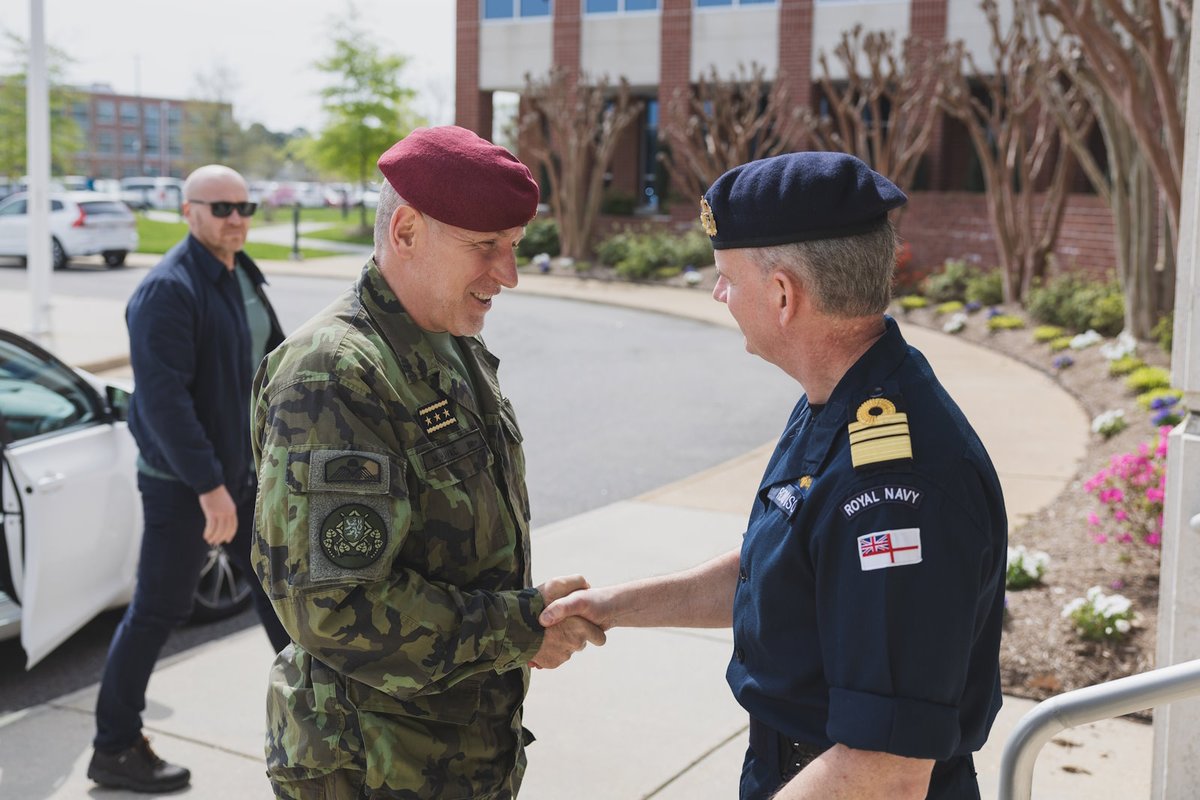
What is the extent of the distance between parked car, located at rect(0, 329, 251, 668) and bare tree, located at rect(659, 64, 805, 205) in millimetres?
20952

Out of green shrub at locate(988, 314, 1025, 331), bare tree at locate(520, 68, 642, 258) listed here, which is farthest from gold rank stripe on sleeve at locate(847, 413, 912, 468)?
bare tree at locate(520, 68, 642, 258)

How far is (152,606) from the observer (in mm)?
4137

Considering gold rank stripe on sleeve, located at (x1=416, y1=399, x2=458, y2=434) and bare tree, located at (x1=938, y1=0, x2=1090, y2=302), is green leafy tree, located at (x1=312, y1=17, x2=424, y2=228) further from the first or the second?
gold rank stripe on sleeve, located at (x1=416, y1=399, x2=458, y2=434)

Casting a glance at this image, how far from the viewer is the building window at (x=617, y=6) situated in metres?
32.6

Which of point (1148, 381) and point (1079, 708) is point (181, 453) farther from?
point (1148, 381)

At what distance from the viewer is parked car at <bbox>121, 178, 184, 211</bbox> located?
5759 centimetres

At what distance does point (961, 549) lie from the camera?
5.78 ft

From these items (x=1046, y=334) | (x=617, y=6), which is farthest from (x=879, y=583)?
(x=617, y=6)

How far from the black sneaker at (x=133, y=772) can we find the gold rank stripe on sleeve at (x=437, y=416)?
2.44m

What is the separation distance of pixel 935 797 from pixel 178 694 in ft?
12.1

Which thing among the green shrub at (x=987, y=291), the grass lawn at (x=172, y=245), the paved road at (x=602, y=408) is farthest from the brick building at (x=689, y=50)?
the paved road at (x=602, y=408)

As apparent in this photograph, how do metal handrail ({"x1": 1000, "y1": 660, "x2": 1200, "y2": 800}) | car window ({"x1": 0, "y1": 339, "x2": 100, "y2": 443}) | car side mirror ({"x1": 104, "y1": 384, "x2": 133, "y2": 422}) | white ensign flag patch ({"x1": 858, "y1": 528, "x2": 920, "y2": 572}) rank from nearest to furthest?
white ensign flag patch ({"x1": 858, "y1": 528, "x2": 920, "y2": 572}), metal handrail ({"x1": 1000, "y1": 660, "x2": 1200, "y2": 800}), car window ({"x1": 0, "y1": 339, "x2": 100, "y2": 443}), car side mirror ({"x1": 104, "y1": 384, "x2": 133, "y2": 422})

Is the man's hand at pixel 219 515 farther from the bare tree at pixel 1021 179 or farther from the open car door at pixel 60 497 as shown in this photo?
the bare tree at pixel 1021 179

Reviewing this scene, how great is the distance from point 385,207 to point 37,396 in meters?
3.54
